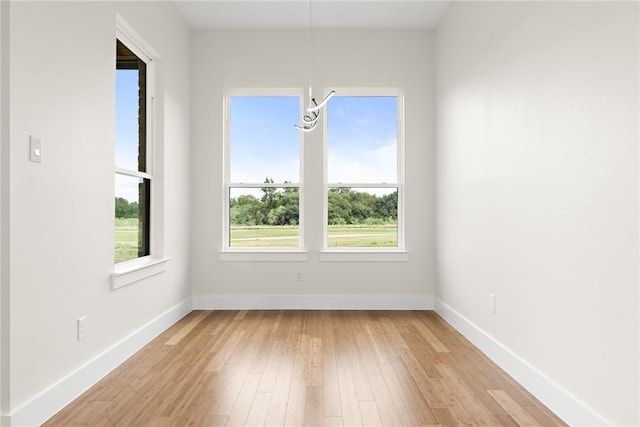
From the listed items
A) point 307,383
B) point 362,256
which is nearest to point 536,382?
point 307,383

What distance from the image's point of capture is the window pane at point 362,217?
4.72 m

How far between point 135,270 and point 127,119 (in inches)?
46.7

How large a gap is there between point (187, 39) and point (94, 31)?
195cm

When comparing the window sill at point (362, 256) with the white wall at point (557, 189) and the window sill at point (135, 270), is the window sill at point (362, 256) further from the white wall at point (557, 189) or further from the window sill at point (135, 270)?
the window sill at point (135, 270)

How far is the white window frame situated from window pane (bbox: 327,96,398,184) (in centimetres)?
38

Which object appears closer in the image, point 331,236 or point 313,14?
point 313,14

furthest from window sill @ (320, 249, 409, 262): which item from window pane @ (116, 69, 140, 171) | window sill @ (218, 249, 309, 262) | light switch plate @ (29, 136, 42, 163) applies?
light switch plate @ (29, 136, 42, 163)

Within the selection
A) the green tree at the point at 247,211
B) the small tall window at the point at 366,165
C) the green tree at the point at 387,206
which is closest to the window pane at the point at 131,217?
the green tree at the point at 247,211

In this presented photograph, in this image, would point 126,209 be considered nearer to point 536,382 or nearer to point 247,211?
point 247,211

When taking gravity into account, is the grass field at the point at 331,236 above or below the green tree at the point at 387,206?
below

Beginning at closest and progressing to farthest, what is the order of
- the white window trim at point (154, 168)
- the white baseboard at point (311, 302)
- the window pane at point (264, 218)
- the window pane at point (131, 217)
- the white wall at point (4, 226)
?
the white wall at point (4, 226) < the window pane at point (131, 217) < the white window trim at point (154, 168) < the white baseboard at point (311, 302) < the window pane at point (264, 218)

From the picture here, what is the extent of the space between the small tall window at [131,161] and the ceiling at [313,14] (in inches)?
40.2

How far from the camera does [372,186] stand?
4.71 m

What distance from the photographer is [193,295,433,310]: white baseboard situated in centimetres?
459
